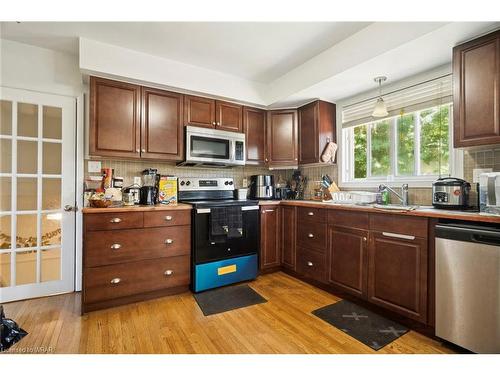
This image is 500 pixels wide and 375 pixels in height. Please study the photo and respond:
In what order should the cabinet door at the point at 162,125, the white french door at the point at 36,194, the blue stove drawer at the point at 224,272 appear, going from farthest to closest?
the cabinet door at the point at 162,125, the blue stove drawer at the point at 224,272, the white french door at the point at 36,194

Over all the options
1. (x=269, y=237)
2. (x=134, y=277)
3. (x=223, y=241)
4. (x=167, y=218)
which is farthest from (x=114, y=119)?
(x=269, y=237)

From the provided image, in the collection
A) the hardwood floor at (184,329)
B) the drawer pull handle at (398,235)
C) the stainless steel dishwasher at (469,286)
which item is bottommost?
the hardwood floor at (184,329)

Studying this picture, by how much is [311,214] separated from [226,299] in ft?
4.07

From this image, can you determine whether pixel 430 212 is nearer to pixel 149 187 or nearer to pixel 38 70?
pixel 149 187

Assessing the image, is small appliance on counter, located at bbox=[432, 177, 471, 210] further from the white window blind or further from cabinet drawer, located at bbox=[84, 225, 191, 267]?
cabinet drawer, located at bbox=[84, 225, 191, 267]

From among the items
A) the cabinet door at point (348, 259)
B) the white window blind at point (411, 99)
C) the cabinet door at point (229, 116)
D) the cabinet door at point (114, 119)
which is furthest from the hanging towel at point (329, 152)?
the cabinet door at point (114, 119)

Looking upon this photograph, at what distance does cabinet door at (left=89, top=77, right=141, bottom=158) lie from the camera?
2.30m

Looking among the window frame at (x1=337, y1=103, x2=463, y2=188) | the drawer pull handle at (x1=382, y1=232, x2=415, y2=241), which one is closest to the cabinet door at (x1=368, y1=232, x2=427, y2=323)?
the drawer pull handle at (x1=382, y1=232, x2=415, y2=241)

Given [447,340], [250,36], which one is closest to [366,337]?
[447,340]

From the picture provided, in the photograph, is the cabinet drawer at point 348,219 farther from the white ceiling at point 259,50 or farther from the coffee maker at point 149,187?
the coffee maker at point 149,187

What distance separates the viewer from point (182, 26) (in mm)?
2033

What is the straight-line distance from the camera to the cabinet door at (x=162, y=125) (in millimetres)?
2547

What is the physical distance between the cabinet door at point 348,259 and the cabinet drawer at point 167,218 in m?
1.47

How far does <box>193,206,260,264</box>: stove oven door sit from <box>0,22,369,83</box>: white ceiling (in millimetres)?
1613
